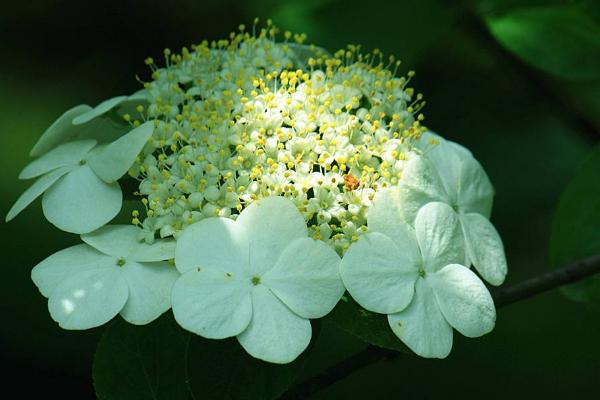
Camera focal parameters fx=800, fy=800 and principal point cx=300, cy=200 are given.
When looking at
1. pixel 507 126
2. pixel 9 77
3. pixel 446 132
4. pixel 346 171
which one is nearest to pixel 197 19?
pixel 9 77

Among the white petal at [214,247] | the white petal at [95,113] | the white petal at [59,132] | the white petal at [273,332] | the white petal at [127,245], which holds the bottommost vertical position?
the white petal at [273,332]

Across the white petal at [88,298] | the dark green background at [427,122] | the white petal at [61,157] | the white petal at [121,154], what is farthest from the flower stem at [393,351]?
the dark green background at [427,122]

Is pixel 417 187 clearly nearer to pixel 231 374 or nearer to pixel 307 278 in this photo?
pixel 307 278

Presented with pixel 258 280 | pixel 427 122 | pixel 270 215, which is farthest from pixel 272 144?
pixel 427 122

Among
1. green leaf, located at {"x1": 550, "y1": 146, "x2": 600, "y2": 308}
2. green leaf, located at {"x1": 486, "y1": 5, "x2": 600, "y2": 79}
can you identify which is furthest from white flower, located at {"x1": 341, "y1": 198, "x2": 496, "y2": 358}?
green leaf, located at {"x1": 486, "y1": 5, "x2": 600, "y2": 79}

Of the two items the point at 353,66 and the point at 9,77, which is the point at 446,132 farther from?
the point at 9,77

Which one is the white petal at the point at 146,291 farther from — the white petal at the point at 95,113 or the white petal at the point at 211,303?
the white petal at the point at 95,113

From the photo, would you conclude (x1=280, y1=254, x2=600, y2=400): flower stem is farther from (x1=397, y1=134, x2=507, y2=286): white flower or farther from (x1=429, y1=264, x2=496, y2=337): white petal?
(x1=429, y1=264, x2=496, y2=337): white petal
